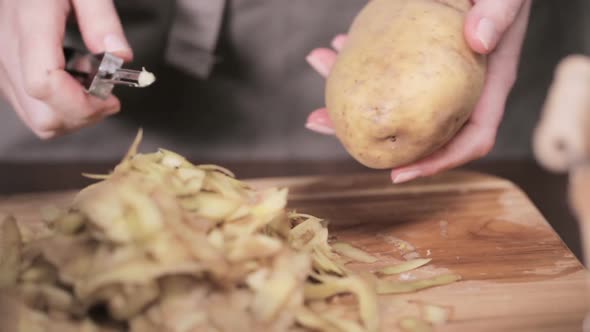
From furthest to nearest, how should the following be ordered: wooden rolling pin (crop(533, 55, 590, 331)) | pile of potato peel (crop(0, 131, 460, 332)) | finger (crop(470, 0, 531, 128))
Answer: wooden rolling pin (crop(533, 55, 590, 331)) → finger (crop(470, 0, 531, 128)) → pile of potato peel (crop(0, 131, 460, 332))

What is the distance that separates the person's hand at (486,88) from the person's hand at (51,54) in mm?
411

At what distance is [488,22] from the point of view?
1051mm

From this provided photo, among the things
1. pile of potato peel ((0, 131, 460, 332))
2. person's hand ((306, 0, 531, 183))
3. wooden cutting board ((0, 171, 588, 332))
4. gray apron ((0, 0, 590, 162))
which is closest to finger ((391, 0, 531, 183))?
person's hand ((306, 0, 531, 183))

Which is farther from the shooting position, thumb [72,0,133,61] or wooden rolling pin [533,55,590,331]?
wooden rolling pin [533,55,590,331]

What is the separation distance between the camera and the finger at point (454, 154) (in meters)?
1.14

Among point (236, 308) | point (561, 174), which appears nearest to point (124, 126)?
point (236, 308)

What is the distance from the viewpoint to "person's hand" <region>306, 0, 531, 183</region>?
1057mm

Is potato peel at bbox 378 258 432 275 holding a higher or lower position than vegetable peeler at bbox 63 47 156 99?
lower

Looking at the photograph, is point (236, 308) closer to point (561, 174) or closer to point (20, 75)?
point (20, 75)

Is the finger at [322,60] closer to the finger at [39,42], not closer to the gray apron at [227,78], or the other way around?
the gray apron at [227,78]

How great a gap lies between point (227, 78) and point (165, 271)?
33.9 inches

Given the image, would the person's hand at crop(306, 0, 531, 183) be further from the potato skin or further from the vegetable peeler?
the vegetable peeler

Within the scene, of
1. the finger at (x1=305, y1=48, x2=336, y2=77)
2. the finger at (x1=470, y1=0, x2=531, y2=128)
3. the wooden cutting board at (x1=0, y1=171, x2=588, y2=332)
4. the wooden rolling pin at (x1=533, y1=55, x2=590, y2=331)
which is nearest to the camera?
the wooden cutting board at (x1=0, y1=171, x2=588, y2=332)

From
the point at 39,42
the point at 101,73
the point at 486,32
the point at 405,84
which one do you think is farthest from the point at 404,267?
the point at 39,42
